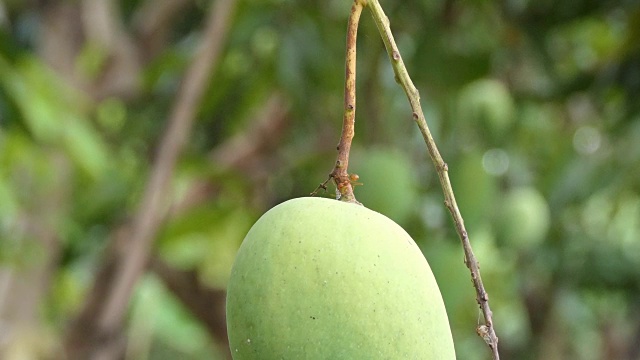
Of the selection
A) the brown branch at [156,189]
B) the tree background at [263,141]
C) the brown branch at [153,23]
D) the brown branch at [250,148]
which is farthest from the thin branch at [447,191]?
the brown branch at [250,148]

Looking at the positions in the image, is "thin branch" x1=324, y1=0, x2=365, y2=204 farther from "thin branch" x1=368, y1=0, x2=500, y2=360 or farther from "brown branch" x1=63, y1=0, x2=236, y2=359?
"brown branch" x1=63, y1=0, x2=236, y2=359

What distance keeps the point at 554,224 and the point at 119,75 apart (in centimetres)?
131

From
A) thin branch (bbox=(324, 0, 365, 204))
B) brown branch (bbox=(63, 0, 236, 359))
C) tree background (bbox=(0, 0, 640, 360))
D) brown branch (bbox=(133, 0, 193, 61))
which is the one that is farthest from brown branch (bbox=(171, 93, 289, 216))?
thin branch (bbox=(324, 0, 365, 204))

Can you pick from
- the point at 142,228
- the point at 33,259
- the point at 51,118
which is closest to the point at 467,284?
the point at 142,228

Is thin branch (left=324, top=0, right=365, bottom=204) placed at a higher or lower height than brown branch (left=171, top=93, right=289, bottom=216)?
lower

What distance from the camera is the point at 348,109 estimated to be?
0.63 m

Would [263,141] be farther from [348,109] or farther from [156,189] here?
[348,109]

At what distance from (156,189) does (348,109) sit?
1154 millimetres

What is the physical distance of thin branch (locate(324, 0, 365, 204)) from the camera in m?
0.61

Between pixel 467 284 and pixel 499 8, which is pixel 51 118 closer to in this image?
pixel 467 284

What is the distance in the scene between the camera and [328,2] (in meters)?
2.09

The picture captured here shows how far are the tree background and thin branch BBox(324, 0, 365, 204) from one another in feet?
2.57

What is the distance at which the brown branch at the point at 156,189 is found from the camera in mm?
1735

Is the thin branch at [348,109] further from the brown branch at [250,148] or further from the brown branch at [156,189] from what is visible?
the brown branch at [250,148]
